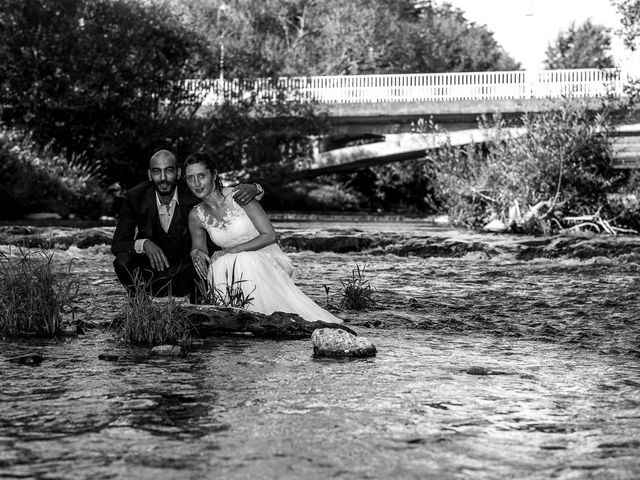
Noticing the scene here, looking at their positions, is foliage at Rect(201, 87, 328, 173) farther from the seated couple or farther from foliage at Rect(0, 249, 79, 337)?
foliage at Rect(0, 249, 79, 337)

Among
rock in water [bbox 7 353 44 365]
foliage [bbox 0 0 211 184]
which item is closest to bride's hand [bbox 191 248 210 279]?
rock in water [bbox 7 353 44 365]

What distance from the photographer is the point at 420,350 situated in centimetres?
796

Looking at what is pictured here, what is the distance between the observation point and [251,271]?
8.73 meters

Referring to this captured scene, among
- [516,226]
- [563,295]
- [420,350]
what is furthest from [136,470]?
[516,226]

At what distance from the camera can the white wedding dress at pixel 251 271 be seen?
873cm

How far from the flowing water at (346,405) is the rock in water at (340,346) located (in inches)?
4.5

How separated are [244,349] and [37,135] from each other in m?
29.1

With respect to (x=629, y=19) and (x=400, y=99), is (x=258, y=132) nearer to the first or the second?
(x=400, y=99)

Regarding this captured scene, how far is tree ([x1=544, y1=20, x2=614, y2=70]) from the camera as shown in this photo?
86.8 meters

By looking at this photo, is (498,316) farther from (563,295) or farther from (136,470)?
(136,470)

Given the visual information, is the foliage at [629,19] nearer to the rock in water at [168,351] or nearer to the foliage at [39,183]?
the foliage at [39,183]

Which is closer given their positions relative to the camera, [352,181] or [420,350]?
[420,350]

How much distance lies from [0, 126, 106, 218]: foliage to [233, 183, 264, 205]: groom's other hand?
21164mm

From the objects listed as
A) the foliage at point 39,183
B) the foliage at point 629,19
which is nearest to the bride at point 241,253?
the foliage at point 629,19
